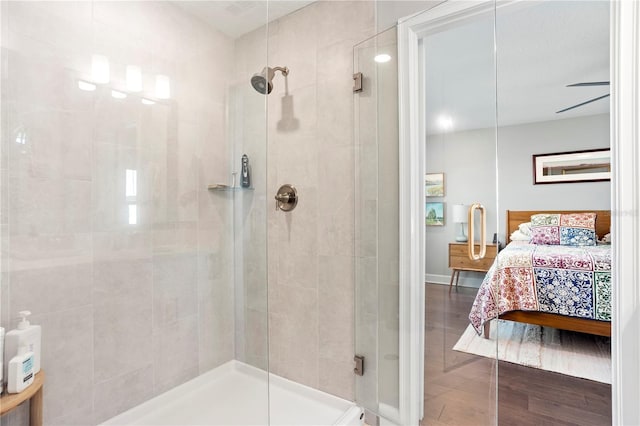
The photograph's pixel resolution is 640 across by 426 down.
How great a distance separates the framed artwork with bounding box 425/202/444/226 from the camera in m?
1.37

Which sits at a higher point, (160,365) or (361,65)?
(361,65)

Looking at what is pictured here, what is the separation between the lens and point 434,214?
1400 mm

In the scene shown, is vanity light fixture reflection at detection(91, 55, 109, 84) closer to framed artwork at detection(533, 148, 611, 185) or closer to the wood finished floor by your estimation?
the wood finished floor

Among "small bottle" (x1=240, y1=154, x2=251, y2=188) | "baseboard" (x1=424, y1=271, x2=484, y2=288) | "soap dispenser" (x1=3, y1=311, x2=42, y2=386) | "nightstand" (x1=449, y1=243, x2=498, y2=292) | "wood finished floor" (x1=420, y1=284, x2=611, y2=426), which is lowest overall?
"wood finished floor" (x1=420, y1=284, x2=611, y2=426)

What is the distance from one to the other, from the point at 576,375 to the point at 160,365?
254 centimetres

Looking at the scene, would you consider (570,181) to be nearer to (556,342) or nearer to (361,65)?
(556,342)

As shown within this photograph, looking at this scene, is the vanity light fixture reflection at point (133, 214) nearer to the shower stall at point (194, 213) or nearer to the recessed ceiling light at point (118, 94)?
the shower stall at point (194, 213)

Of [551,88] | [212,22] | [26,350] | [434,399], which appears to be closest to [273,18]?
[212,22]

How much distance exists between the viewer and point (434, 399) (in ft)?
4.67

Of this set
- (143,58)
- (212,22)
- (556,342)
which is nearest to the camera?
(143,58)

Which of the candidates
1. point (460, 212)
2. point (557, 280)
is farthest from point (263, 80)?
point (557, 280)

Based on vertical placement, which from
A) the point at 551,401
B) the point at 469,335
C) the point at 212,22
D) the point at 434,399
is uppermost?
the point at 212,22

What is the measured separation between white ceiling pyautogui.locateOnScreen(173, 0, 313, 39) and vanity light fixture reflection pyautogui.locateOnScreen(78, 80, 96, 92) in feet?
2.25

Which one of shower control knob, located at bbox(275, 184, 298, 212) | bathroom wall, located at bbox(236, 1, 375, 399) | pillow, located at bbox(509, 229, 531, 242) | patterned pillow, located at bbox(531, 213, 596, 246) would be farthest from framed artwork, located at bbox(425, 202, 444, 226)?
pillow, located at bbox(509, 229, 531, 242)
